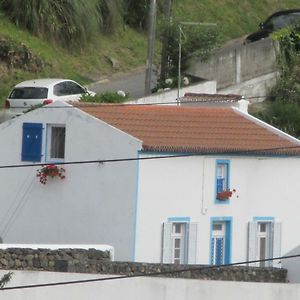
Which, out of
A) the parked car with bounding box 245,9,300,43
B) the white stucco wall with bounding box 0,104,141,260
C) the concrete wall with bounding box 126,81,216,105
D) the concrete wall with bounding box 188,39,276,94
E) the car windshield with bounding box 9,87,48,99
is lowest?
the white stucco wall with bounding box 0,104,141,260

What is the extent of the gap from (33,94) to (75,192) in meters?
6.79

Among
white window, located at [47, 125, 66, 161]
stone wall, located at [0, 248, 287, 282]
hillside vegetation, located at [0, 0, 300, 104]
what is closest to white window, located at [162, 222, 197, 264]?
white window, located at [47, 125, 66, 161]

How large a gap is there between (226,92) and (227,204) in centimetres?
1193

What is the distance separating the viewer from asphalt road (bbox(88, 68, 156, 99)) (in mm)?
45281

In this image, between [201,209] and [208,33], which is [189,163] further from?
[208,33]

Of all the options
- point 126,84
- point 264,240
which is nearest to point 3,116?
point 126,84

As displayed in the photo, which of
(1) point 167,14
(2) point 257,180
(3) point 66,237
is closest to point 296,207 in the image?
(2) point 257,180

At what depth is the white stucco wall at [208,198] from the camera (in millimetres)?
33281

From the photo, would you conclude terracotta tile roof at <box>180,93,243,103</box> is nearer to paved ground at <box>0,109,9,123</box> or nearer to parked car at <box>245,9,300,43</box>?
paved ground at <box>0,109,9,123</box>

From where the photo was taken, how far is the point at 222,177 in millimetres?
Answer: 34562

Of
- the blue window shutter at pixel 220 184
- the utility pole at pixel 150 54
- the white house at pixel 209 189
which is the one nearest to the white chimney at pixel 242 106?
the white house at pixel 209 189

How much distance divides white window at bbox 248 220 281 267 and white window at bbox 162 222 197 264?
1632 millimetres

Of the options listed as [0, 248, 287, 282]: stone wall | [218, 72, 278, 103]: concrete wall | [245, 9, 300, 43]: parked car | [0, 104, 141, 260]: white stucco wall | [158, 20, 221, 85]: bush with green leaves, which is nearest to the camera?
[0, 248, 287, 282]: stone wall

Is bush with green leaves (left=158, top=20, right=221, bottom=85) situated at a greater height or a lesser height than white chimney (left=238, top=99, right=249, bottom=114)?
greater
